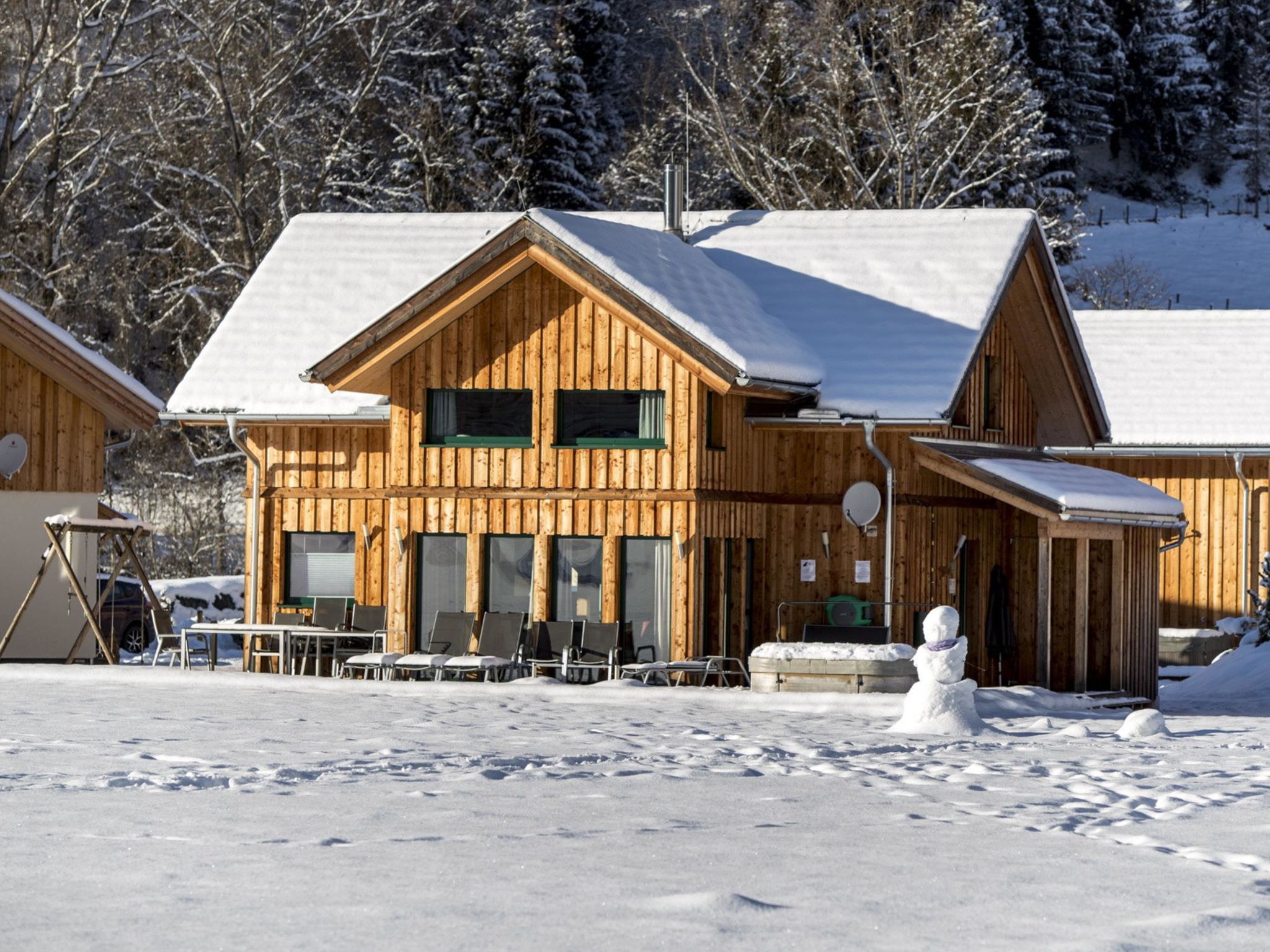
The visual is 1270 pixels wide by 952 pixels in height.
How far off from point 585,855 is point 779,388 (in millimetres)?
12843

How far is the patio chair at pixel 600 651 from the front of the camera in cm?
2116

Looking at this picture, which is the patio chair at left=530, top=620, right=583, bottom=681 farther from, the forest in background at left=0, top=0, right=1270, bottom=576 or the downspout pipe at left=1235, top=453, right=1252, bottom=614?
the forest in background at left=0, top=0, right=1270, bottom=576

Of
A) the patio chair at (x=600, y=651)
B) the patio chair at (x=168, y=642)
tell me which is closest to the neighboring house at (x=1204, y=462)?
the patio chair at (x=600, y=651)

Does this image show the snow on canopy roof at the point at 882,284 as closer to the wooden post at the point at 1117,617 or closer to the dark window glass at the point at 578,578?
the wooden post at the point at 1117,617

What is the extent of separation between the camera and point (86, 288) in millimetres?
47406

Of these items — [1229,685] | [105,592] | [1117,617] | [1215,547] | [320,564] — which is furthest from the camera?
[1215,547]

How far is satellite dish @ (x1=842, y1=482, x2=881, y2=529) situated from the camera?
22.2m

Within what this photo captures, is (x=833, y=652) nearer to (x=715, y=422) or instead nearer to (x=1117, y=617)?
(x=715, y=422)

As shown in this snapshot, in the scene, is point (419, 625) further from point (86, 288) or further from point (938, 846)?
point (86, 288)

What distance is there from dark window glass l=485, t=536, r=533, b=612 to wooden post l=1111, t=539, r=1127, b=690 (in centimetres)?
660

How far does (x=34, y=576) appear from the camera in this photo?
2558cm

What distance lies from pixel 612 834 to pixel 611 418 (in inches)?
485

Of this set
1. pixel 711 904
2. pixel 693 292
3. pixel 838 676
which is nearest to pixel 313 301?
pixel 693 292

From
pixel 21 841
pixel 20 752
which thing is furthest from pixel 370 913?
pixel 20 752
